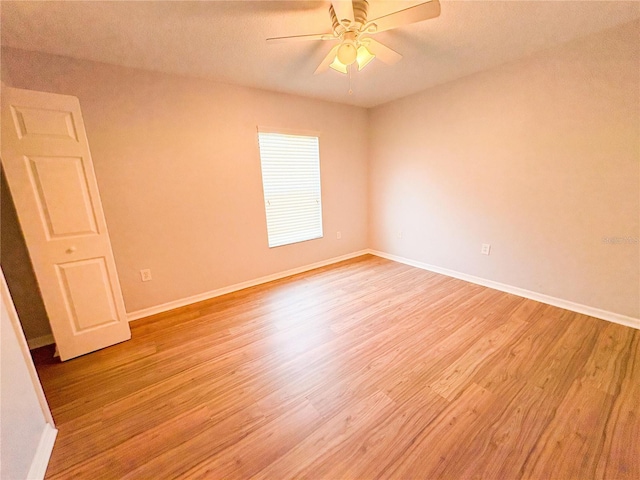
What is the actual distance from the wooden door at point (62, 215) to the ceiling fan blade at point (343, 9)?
1.91 meters

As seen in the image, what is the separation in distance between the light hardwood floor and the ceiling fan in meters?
2.17

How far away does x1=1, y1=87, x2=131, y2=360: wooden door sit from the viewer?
64.1 inches

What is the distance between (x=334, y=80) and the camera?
2.70 m

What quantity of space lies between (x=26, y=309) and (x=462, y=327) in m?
3.77

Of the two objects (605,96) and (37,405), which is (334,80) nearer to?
(605,96)

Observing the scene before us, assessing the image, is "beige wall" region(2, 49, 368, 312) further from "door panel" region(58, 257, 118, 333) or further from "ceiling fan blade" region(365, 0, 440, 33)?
"ceiling fan blade" region(365, 0, 440, 33)

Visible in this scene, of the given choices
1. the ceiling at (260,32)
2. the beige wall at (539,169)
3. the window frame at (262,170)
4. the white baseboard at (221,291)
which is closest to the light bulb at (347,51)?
the ceiling at (260,32)

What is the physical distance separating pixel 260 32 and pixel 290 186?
1.75 m

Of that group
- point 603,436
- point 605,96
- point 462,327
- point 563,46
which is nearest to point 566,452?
point 603,436

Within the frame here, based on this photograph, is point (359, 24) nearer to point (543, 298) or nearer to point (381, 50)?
point (381, 50)

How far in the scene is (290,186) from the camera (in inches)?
132

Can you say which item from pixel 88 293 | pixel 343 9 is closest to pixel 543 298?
pixel 343 9

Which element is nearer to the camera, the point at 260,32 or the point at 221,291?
the point at 260,32

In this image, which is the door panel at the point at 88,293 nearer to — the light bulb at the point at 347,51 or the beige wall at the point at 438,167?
the beige wall at the point at 438,167
